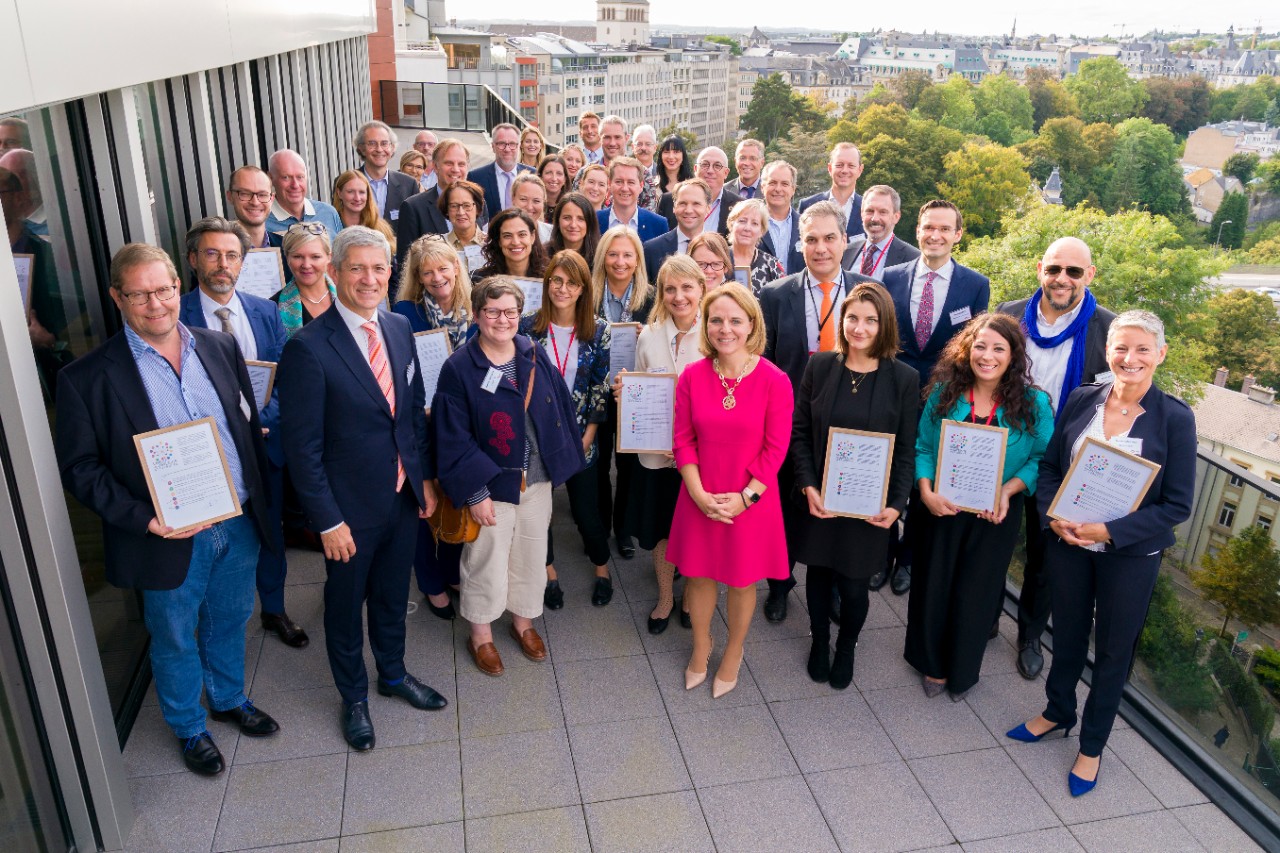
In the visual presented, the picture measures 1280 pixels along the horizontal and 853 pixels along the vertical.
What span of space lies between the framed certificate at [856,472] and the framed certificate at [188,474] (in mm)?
2555

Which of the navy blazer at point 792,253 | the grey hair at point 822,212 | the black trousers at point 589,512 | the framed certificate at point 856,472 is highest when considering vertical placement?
the grey hair at point 822,212

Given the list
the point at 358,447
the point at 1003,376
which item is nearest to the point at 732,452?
the point at 1003,376

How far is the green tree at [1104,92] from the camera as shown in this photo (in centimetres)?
11181

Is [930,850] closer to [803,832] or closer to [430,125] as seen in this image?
[803,832]

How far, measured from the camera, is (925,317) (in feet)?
16.8

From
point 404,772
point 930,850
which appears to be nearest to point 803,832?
point 930,850

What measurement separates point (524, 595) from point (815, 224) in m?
2.52

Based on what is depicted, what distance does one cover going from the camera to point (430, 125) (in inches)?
791

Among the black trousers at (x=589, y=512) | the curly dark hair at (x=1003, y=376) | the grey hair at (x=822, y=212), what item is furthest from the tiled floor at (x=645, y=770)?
the grey hair at (x=822, y=212)

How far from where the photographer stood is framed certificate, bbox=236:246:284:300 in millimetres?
4523

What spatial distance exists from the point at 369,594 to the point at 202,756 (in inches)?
36.8

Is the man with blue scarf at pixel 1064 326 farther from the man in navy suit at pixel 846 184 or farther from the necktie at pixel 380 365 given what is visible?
the necktie at pixel 380 365

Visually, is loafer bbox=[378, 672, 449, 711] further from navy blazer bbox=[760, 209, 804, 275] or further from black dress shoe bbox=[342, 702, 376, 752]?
navy blazer bbox=[760, 209, 804, 275]

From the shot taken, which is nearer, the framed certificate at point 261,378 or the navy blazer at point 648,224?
the framed certificate at point 261,378
